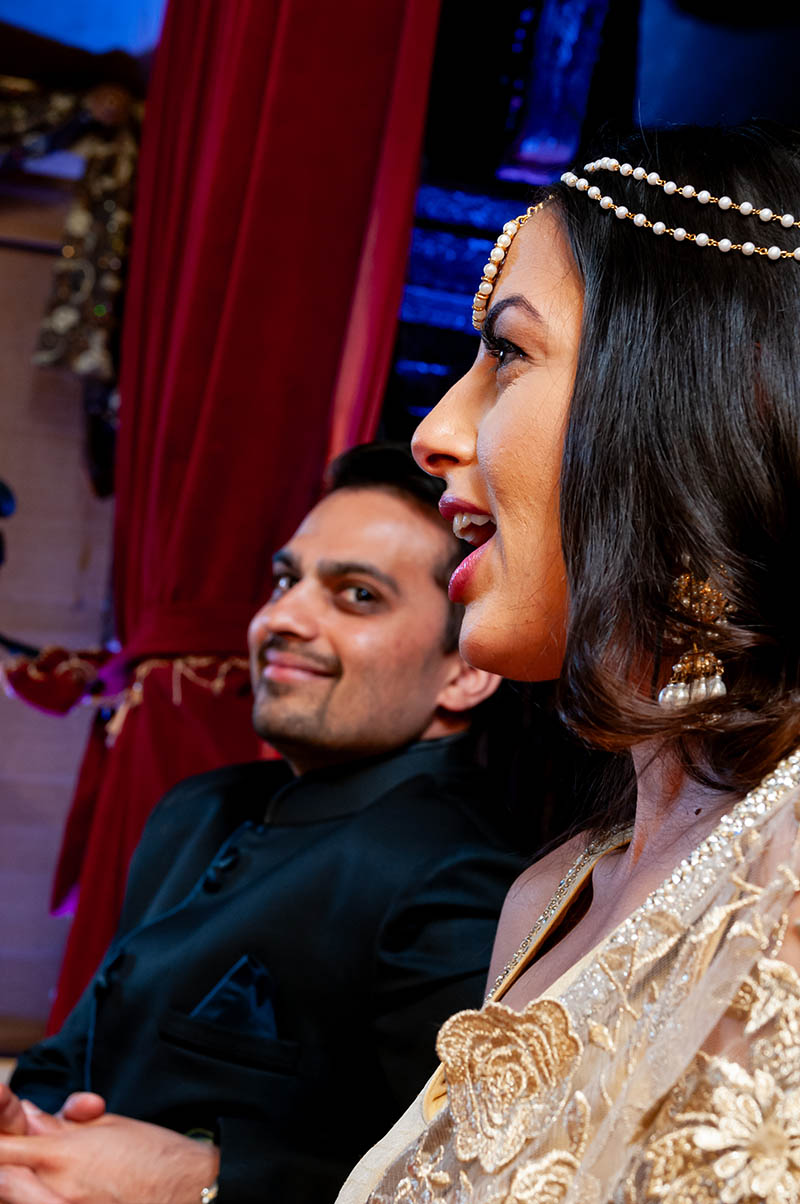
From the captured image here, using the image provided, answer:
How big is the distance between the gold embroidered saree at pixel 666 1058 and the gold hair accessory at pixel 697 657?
8 cm

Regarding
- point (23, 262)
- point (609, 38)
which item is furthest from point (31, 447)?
point (609, 38)

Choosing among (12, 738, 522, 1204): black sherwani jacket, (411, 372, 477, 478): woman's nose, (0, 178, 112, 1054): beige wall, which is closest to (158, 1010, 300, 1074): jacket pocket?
(12, 738, 522, 1204): black sherwani jacket

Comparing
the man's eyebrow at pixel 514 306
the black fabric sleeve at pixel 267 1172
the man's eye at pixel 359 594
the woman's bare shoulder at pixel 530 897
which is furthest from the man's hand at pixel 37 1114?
the man's eyebrow at pixel 514 306

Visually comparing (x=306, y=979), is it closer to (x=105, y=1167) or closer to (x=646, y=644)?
(x=105, y=1167)

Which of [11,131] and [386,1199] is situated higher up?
[11,131]

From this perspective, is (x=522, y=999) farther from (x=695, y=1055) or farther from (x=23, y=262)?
(x=23, y=262)

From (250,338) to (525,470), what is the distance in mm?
Answer: 1146

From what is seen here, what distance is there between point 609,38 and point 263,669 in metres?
1.09

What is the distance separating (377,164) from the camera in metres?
1.79

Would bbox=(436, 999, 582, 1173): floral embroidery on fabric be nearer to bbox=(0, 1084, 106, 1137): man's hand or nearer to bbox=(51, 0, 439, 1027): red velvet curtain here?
bbox=(0, 1084, 106, 1137): man's hand

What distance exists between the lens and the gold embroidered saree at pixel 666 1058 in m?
0.56

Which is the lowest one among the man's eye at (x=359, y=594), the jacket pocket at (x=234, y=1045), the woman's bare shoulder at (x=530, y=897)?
the jacket pocket at (x=234, y=1045)

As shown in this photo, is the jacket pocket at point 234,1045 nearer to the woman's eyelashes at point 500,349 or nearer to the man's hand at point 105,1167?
the man's hand at point 105,1167

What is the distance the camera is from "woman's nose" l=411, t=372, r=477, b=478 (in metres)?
0.88
